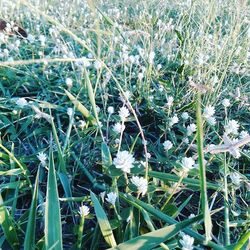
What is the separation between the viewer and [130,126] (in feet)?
3.79

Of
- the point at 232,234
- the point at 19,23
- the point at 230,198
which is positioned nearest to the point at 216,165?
the point at 230,198

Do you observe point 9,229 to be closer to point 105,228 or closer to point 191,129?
point 105,228

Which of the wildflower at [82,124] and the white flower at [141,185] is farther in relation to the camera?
the wildflower at [82,124]

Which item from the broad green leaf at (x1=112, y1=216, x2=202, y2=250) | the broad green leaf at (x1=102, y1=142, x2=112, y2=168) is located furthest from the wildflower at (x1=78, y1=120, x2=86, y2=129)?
the broad green leaf at (x1=112, y1=216, x2=202, y2=250)

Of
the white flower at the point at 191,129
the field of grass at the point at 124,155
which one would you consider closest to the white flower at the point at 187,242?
the field of grass at the point at 124,155

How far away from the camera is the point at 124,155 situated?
72 cm

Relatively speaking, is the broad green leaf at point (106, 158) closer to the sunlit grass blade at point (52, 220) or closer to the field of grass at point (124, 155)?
the field of grass at point (124, 155)

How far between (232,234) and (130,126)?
49cm

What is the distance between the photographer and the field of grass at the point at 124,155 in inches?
26.5


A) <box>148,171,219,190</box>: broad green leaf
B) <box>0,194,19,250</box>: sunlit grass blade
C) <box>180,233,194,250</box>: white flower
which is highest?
<box>180,233,194,250</box>: white flower

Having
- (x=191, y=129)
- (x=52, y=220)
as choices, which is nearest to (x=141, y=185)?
(x=52, y=220)

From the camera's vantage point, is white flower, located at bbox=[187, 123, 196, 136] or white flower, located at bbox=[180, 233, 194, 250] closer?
white flower, located at bbox=[180, 233, 194, 250]

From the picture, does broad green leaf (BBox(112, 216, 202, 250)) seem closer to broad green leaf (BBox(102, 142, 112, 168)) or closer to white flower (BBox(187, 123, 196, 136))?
broad green leaf (BBox(102, 142, 112, 168))

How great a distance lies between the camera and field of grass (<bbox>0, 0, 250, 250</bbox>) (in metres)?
0.67
